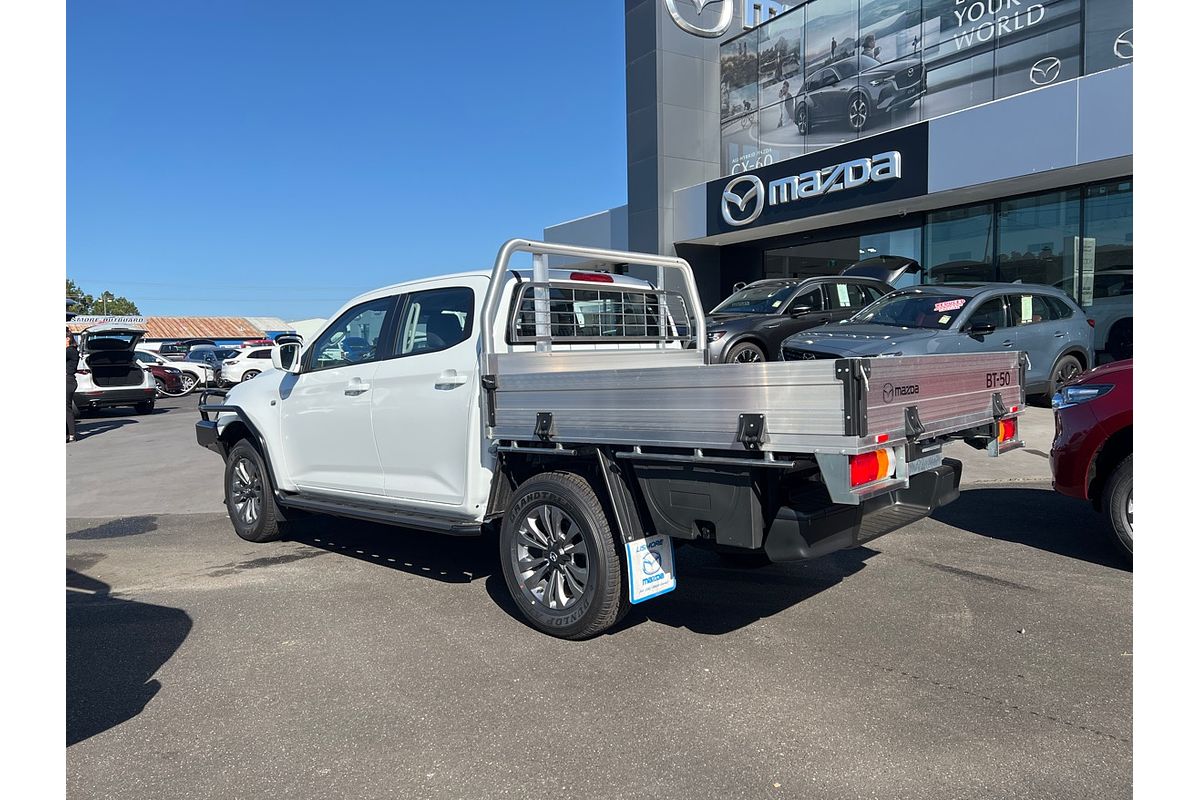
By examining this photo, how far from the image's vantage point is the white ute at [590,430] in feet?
11.2

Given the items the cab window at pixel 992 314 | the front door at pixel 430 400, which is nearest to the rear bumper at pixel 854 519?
the front door at pixel 430 400

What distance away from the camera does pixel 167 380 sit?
25.2 metres

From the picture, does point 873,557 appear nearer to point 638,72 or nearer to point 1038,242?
point 1038,242

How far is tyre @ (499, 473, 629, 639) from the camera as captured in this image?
4.12 metres

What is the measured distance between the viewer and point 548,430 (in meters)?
4.23

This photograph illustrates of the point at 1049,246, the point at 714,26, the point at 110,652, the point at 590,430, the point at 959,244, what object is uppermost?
the point at 714,26

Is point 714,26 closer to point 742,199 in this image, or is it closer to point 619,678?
point 742,199

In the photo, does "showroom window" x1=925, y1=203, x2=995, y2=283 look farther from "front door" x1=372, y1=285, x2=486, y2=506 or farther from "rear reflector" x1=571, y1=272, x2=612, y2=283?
"front door" x1=372, y1=285, x2=486, y2=506

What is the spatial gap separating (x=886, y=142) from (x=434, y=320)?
1386 centimetres

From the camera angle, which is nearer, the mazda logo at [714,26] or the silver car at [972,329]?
the silver car at [972,329]

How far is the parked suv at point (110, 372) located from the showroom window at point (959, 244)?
1671 centimetres

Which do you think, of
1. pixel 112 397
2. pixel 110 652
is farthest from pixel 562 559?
pixel 112 397

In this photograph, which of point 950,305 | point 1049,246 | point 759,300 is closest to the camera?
point 950,305

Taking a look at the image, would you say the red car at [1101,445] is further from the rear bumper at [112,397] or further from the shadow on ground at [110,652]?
the rear bumper at [112,397]
